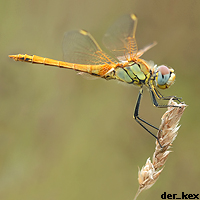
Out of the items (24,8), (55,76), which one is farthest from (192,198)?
(24,8)

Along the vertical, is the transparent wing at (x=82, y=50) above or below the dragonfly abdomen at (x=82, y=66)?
above

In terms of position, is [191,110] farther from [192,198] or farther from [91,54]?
[91,54]

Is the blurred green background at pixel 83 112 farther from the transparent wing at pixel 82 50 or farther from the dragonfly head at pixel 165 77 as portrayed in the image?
the dragonfly head at pixel 165 77

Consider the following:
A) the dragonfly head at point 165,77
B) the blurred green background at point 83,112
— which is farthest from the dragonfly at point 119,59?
the blurred green background at point 83,112

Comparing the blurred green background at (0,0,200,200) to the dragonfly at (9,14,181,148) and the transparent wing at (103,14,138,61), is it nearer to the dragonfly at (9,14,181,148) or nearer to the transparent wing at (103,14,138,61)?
the dragonfly at (9,14,181,148)

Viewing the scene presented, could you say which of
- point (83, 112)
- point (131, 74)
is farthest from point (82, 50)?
point (83, 112)
